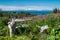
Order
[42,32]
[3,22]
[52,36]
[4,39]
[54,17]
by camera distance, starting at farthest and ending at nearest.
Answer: [54,17] < [3,22] < [42,32] < [4,39] < [52,36]

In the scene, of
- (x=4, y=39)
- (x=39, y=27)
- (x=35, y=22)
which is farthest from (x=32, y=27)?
(x=4, y=39)

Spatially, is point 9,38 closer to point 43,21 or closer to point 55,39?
point 55,39

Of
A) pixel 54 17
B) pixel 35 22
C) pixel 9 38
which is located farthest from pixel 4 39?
pixel 54 17

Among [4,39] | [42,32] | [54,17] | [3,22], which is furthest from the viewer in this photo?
[54,17]

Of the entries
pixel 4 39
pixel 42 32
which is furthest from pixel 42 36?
pixel 4 39

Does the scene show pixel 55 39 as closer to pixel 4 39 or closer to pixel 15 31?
pixel 4 39

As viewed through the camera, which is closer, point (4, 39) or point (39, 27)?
point (4, 39)

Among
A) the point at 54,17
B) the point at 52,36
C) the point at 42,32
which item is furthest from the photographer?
the point at 54,17

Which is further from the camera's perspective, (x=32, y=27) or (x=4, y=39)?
(x=32, y=27)
